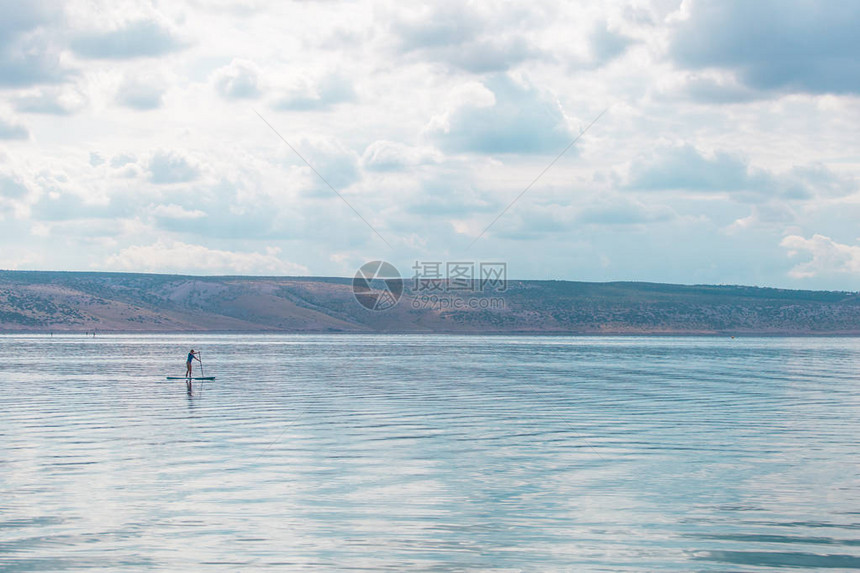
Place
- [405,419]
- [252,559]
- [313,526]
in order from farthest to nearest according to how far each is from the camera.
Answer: [405,419], [313,526], [252,559]

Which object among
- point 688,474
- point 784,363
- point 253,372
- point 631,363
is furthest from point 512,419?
point 784,363

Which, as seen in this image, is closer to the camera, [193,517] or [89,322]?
[193,517]

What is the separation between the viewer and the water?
1422 cm

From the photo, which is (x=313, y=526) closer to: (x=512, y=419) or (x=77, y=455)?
(x=77, y=455)

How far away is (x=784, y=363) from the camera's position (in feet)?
246

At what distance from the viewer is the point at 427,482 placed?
65.3ft

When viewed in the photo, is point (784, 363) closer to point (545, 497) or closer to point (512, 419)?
point (512, 419)

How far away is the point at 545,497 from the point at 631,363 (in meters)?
57.3

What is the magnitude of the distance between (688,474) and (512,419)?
37.6 ft

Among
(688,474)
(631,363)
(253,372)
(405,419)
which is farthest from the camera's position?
(631,363)

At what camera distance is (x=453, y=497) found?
60.2ft

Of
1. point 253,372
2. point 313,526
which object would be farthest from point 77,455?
point 253,372

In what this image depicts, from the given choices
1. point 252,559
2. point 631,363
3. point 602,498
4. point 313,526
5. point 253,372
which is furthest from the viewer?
point 631,363

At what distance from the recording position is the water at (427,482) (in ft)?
46.6
